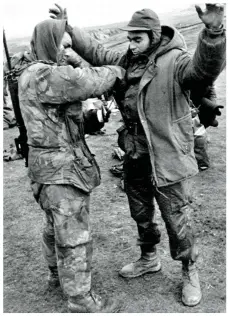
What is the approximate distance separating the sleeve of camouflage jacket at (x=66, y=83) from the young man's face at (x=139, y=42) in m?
0.50

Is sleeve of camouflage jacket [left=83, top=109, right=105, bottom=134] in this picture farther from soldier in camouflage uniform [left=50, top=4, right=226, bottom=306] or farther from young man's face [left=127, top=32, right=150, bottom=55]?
young man's face [left=127, top=32, right=150, bottom=55]

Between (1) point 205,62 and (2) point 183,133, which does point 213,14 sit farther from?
(2) point 183,133

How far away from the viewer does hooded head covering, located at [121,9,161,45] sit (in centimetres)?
345

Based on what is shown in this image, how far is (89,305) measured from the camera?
3719 millimetres

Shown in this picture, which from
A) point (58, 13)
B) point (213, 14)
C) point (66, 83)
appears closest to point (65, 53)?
point (66, 83)

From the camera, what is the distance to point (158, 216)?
18.2 ft

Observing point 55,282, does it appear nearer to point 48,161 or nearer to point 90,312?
point 90,312

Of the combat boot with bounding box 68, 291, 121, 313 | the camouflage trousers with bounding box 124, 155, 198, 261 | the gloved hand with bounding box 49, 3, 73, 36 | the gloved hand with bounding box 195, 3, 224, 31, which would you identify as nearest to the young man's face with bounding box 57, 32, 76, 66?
the gloved hand with bounding box 49, 3, 73, 36

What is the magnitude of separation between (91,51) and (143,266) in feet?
7.60

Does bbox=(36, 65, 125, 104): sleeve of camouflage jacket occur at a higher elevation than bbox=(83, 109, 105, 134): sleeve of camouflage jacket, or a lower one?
higher

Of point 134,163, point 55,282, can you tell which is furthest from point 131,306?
point 134,163

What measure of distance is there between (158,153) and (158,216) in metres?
2.17

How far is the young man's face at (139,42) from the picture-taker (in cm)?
351

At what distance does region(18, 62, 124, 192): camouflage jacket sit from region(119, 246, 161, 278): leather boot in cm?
124
